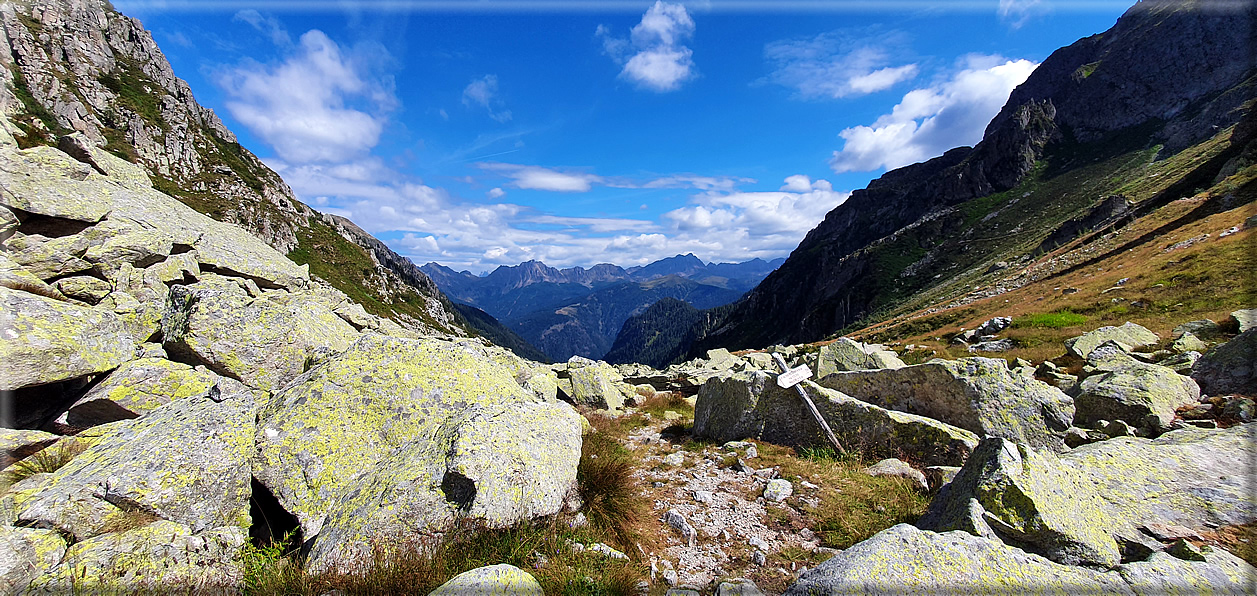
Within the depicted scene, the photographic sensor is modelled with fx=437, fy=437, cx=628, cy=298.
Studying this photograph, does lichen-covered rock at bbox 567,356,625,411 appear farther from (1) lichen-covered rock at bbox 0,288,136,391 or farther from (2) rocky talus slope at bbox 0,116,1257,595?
(1) lichen-covered rock at bbox 0,288,136,391

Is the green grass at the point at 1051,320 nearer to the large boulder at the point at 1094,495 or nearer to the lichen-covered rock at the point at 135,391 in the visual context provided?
the large boulder at the point at 1094,495

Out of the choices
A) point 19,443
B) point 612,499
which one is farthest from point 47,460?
point 612,499

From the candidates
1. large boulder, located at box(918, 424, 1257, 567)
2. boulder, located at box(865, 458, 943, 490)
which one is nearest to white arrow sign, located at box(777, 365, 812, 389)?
boulder, located at box(865, 458, 943, 490)

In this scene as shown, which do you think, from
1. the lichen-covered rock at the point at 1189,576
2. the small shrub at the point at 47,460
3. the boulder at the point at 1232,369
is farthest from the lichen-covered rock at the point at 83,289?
the boulder at the point at 1232,369

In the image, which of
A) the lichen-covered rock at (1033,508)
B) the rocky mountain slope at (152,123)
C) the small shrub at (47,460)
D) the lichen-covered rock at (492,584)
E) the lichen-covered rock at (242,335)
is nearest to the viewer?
the lichen-covered rock at (492,584)

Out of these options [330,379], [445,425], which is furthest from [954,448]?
[330,379]

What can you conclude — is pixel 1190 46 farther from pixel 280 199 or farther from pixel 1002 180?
pixel 280 199

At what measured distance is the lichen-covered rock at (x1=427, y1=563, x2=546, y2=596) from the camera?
4.41 metres

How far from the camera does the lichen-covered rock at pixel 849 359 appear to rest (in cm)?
1720

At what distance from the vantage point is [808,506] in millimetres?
8031

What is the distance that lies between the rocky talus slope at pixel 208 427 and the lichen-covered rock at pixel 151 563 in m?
0.02

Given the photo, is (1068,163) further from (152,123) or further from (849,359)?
(152,123)

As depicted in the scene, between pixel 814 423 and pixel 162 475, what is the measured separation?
11948 mm

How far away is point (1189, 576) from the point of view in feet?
13.6
